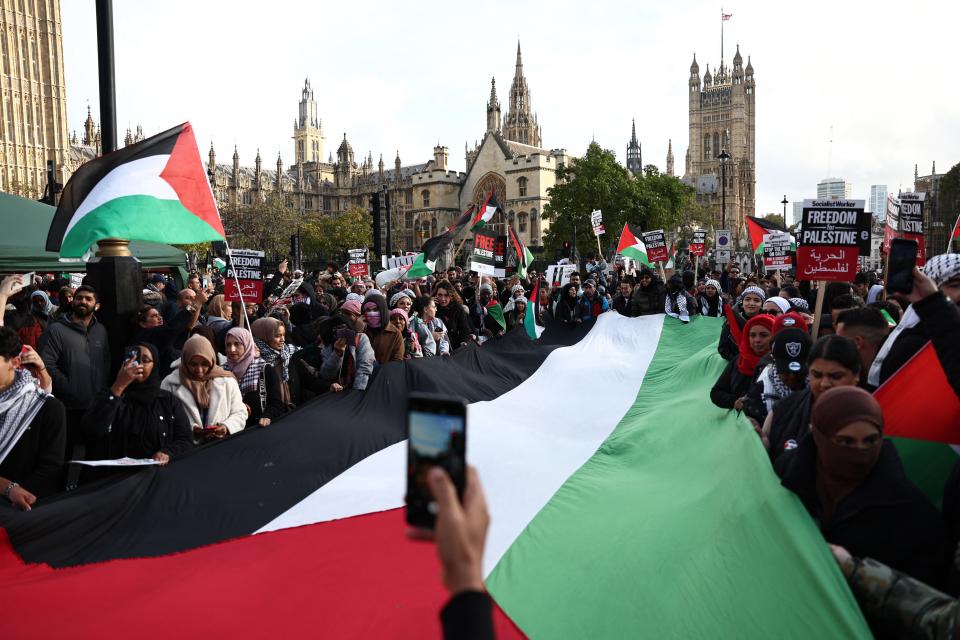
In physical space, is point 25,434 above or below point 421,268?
below

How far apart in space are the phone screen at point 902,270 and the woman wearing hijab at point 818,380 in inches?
13.9

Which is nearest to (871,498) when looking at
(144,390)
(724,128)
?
(144,390)

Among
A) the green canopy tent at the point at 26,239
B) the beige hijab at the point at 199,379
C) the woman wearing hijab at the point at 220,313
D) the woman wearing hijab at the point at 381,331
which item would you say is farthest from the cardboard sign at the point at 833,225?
the green canopy tent at the point at 26,239

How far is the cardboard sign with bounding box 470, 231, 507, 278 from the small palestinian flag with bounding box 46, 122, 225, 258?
7.20m

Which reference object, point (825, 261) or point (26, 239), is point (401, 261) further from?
point (825, 261)

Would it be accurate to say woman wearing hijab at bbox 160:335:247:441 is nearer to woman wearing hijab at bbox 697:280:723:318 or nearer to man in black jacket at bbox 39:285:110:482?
man in black jacket at bbox 39:285:110:482

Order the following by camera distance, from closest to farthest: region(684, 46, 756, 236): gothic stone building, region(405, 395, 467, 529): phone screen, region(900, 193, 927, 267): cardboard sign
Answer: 1. region(405, 395, 467, 529): phone screen
2. region(900, 193, 927, 267): cardboard sign
3. region(684, 46, 756, 236): gothic stone building

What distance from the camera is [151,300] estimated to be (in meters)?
9.95

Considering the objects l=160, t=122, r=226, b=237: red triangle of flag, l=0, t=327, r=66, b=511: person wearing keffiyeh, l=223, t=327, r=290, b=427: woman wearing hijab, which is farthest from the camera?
l=160, t=122, r=226, b=237: red triangle of flag

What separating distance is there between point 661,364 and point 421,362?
12.4ft

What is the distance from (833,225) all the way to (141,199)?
6328 millimetres

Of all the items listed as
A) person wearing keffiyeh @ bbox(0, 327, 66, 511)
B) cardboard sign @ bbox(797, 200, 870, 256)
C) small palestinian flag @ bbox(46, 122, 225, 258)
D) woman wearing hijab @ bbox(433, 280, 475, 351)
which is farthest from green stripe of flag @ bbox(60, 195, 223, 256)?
cardboard sign @ bbox(797, 200, 870, 256)

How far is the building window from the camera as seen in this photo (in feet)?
231

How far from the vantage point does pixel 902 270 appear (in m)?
3.24
